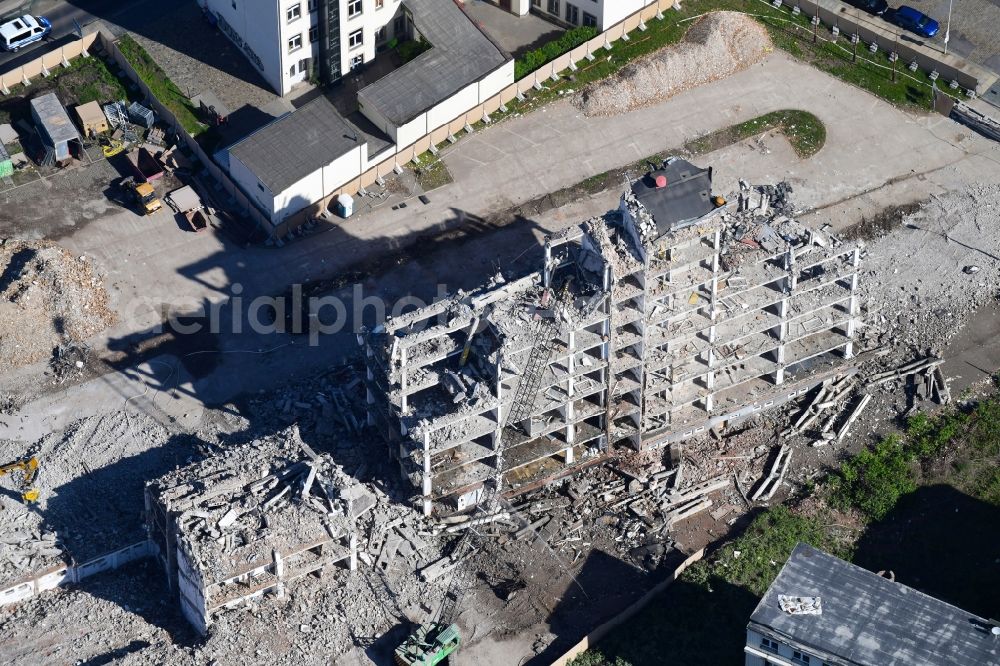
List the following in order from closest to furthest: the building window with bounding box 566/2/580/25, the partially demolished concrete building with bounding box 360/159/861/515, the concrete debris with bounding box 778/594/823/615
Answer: the concrete debris with bounding box 778/594/823/615, the partially demolished concrete building with bounding box 360/159/861/515, the building window with bounding box 566/2/580/25

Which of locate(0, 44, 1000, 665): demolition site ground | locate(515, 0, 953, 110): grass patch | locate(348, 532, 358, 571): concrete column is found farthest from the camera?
A: locate(515, 0, 953, 110): grass patch

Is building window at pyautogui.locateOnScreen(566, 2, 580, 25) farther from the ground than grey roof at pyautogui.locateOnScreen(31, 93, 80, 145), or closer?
closer

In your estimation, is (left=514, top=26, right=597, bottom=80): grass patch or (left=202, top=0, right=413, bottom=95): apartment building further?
(left=514, top=26, right=597, bottom=80): grass patch

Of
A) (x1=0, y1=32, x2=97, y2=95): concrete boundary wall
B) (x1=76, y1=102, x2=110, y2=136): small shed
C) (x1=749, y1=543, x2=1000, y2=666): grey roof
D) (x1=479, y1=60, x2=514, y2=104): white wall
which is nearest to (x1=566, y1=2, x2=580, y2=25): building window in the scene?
(x1=479, y1=60, x2=514, y2=104): white wall

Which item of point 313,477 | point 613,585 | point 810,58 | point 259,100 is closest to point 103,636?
point 313,477

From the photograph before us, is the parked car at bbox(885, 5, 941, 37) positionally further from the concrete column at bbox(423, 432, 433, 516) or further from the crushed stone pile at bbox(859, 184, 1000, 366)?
→ the concrete column at bbox(423, 432, 433, 516)

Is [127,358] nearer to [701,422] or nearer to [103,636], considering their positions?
[103,636]

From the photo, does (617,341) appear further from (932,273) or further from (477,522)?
(932,273)

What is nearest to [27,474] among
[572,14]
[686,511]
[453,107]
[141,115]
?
[141,115]
